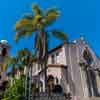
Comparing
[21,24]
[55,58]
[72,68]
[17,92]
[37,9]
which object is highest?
[37,9]

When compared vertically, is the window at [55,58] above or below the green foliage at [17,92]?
above

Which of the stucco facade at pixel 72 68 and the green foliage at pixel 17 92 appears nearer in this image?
the green foliage at pixel 17 92

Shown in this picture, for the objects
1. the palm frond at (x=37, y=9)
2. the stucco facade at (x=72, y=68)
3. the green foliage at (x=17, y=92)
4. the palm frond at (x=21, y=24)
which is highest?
the palm frond at (x=37, y=9)

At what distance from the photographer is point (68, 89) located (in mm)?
39500

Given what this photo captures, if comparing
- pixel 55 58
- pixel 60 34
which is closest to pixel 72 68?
pixel 55 58

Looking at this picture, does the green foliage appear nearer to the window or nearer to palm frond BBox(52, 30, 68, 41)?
palm frond BBox(52, 30, 68, 41)

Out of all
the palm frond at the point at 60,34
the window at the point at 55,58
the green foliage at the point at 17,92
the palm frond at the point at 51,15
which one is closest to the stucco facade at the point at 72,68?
the window at the point at 55,58

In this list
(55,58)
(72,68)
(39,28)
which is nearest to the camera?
(39,28)

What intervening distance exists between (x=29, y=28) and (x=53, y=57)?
12726 millimetres

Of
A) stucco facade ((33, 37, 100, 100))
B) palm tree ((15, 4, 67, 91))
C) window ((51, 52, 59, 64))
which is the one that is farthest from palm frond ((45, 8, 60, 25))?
window ((51, 52, 59, 64))

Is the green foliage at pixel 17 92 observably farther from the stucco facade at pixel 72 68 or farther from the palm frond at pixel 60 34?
the palm frond at pixel 60 34

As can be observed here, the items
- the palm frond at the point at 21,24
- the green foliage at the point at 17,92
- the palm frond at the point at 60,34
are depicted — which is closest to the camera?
the green foliage at the point at 17,92

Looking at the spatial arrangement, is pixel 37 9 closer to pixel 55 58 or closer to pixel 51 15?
pixel 51 15

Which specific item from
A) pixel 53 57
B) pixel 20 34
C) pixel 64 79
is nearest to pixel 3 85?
pixel 53 57
